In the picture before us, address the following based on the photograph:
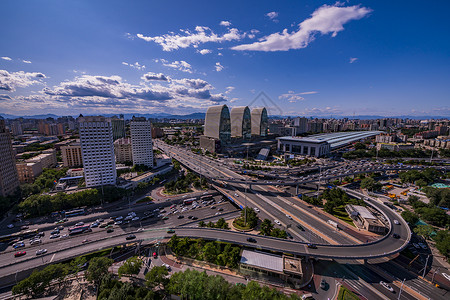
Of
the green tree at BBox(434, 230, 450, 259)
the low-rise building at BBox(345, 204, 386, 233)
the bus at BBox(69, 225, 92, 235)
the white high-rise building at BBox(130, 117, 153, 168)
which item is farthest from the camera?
the white high-rise building at BBox(130, 117, 153, 168)

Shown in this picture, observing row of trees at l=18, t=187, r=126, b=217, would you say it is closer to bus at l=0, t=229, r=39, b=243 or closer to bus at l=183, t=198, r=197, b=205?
bus at l=0, t=229, r=39, b=243

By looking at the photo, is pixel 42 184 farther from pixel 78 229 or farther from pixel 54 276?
pixel 54 276

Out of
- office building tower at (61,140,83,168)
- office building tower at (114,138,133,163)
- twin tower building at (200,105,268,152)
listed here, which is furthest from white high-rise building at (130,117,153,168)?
twin tower building at (200,105,268,152)

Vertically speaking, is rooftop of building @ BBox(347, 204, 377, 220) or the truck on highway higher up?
rooftop of building @ BBox(347, 204, 377, 220)

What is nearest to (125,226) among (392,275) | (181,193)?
(181,193)

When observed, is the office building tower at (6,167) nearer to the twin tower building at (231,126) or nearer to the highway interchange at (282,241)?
the highway interchange at (282,241)

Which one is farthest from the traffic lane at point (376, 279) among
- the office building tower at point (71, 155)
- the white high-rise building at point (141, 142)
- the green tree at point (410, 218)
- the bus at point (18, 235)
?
the office building tower at point (71, 155)

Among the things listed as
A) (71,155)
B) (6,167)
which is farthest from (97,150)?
(71,155)
